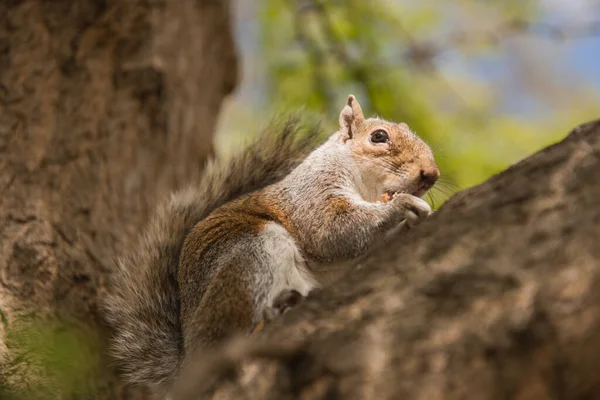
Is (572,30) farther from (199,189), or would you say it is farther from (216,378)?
(216,378)

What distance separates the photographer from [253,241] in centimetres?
227

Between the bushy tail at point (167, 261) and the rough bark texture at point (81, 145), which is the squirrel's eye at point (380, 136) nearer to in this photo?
the bushy tail at point (167, 261)

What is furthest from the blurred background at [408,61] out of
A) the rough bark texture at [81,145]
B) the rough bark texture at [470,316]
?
the rough bark texture at [470,316]

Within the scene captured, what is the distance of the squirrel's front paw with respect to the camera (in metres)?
2.22

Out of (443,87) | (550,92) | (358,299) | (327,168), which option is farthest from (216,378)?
(550,92)

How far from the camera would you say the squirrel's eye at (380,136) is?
2.70 metres

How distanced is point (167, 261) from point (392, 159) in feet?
3.13

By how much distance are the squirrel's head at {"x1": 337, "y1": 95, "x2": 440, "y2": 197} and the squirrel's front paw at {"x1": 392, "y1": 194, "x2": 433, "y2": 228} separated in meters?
0.28

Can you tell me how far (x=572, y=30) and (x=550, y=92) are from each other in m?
6.80

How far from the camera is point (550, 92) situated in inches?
400

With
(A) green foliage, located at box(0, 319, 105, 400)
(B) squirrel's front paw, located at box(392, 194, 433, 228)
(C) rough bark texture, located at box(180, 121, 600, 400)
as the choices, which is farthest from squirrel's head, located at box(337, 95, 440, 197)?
(A) green foliage, located at box(0, 319, 105, 400)

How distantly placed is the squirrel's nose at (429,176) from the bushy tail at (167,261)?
0.68m

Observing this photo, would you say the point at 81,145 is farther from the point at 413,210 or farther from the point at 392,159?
the point at 413,210

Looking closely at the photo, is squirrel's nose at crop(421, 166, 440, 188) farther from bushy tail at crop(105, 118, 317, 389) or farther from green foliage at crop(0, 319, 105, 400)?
green foliage at crop(0, 319, 105, 400)
